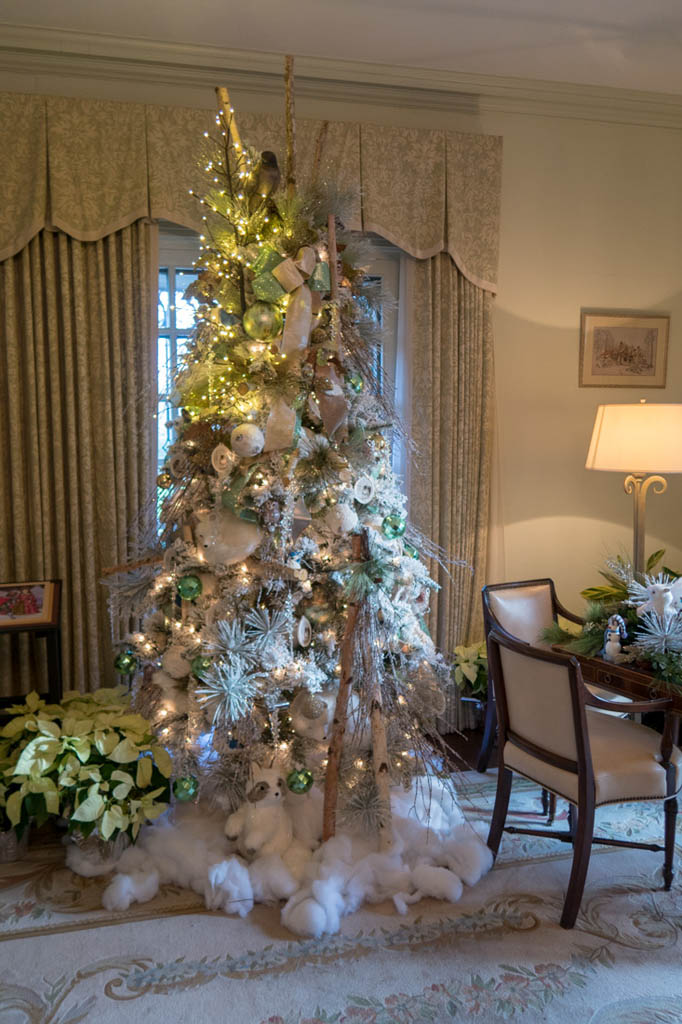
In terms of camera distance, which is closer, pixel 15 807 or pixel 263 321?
pixel 263 321

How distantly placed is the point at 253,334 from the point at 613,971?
208 cm

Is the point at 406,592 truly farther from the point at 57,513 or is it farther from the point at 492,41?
the point at 492,41

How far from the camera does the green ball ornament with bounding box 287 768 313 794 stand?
2.55m

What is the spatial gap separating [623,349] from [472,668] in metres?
1.84

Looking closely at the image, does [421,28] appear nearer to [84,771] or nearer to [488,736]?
[488,736]

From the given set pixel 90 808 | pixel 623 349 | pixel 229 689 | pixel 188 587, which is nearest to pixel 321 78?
pixel 623 349

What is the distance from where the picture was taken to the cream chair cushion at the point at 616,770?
2430 mm

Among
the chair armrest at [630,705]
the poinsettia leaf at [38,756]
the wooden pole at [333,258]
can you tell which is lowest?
the poinsettia leaf at [38,756]

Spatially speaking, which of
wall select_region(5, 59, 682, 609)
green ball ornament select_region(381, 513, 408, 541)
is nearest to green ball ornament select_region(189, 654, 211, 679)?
green ball ornament select_region(381, 513, 408, 541)

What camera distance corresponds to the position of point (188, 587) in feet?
8.29

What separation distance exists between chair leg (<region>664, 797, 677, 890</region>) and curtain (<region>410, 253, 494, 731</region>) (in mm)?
1467

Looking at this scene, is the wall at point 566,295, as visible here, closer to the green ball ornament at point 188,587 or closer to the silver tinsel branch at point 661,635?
the silver tinsel branch at point 661,635

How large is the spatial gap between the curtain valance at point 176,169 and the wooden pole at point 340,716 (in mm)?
1502

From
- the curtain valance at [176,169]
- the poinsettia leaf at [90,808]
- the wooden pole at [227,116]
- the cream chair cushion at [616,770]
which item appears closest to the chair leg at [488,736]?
the cream chair cushion at [616,770]
